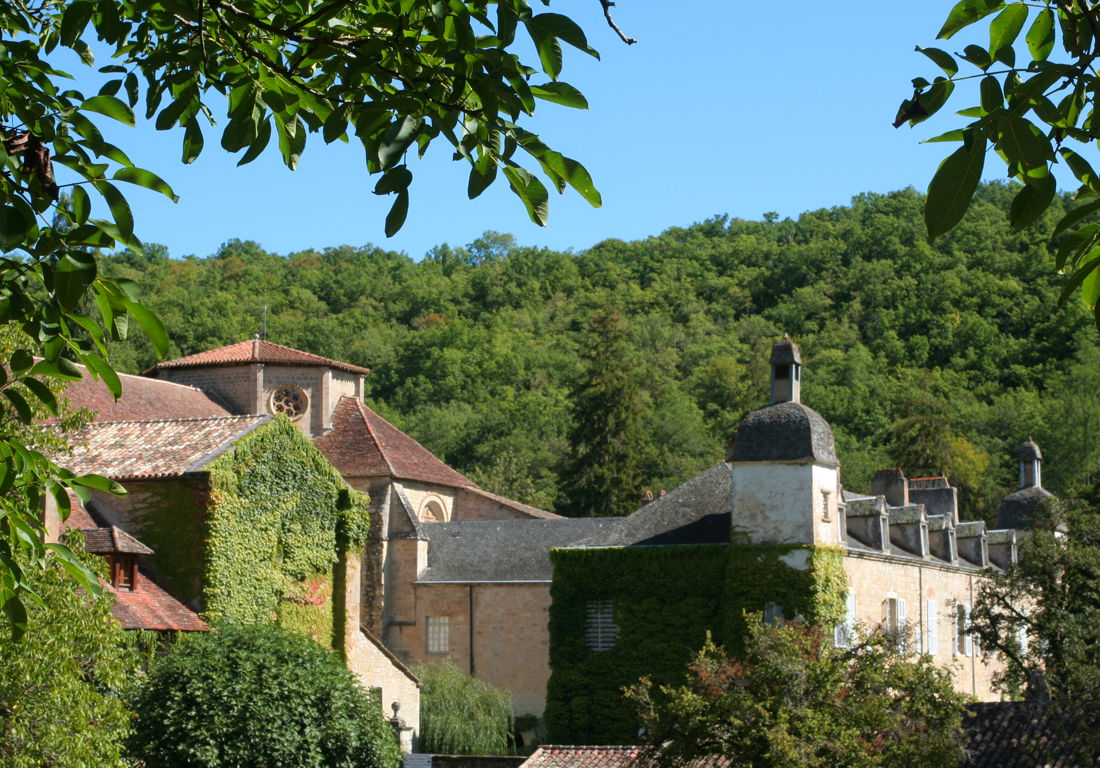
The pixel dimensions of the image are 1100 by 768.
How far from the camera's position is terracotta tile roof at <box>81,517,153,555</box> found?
26.4 m

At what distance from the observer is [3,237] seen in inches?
179

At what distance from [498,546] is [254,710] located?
749 inches

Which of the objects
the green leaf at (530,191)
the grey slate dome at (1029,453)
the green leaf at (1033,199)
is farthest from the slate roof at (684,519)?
the green leaf at (1033,199)

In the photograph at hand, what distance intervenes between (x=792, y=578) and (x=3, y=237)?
2979 centimetres

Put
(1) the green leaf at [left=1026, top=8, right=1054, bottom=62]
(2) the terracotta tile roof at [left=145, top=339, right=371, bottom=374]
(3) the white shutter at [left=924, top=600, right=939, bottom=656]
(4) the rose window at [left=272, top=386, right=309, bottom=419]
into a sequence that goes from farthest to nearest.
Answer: (4) the rose window at [left=272, top=386, right=309, bottom=419], (2) the terracotta tile roof at [left=145, top=339, right=371, bottom=374], (3) the white shutter at [left=924, top=600, right=939, bottom=656], (1) the green leaf at [left=1026, top=8, right=1054, bottom=62]

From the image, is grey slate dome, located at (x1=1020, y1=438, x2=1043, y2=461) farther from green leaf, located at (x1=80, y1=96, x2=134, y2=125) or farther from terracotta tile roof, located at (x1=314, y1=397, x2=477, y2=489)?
green leaf, located at (x1=80, y1=96, x2=134, y2=125)

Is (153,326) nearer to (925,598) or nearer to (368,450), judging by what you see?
(925,598)

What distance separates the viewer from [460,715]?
3584cm

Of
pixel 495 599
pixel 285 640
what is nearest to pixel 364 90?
pixel 285 640

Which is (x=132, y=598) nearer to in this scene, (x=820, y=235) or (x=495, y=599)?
(x=495, y=599)

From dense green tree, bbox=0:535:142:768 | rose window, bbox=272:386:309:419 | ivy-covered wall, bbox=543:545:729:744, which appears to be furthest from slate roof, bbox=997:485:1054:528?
dense green tree, bbox=0:535:142:768

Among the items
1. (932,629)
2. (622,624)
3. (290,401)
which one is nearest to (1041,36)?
(622,624)

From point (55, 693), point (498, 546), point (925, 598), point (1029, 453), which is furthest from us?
point (1029, 453)

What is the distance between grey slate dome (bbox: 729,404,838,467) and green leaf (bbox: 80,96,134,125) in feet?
94.0
